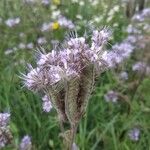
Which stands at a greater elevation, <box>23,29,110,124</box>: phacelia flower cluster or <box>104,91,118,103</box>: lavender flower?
<box>23,29,110,124</box>: phacelia flower cluster

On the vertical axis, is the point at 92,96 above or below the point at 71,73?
below

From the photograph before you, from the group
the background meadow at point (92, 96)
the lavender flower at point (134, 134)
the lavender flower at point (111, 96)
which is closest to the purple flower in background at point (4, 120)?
the background meadow at point (92, 96)

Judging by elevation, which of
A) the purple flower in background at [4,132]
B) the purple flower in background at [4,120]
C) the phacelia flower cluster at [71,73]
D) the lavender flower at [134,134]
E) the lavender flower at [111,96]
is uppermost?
the phacelia flower cluster at [71,73]

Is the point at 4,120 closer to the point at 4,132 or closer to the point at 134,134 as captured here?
the point at 4,132

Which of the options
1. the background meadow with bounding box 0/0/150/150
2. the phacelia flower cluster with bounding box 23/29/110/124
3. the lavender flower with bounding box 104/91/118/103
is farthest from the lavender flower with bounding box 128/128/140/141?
the phacelia flower cluster with bounding box 23/29/110/124

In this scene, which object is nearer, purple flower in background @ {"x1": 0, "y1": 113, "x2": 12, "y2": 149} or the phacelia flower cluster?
the phacelia flower cluster

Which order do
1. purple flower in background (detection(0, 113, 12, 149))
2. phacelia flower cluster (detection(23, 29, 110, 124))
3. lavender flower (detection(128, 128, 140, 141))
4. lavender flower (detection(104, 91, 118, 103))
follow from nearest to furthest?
phacelia flower cluster (detection(23, 29, 110, 124))
purple flower in background (detection(0, 113, 12, 149))
lavender flower (detection(128, 128, 140, 141))
lavender flower (detection(104, 91, 118, 103))

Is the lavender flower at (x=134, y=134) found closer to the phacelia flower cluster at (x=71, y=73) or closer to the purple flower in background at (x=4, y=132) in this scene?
the purple flower in background at (x=4, y=132)

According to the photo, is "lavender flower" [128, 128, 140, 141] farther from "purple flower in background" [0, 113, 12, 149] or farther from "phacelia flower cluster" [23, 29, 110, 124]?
"phacelia flower cluster" [23, 29, 110, 124]

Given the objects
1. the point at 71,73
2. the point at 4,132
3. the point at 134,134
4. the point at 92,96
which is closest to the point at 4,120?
the point at 4,132
